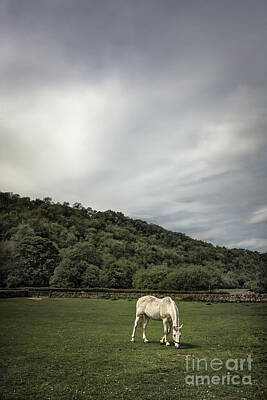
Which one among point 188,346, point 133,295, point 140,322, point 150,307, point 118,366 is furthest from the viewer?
point 133,295

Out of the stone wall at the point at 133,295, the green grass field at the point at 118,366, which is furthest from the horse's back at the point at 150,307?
the stone wall at the point at 133,295

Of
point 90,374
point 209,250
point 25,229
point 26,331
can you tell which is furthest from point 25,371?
point 209,250

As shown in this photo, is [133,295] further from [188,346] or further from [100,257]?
[188,346]

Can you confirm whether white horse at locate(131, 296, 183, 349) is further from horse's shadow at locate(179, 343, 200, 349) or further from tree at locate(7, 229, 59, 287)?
tree at locate(7, 229, 59, 287)

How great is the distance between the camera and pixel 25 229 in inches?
2154

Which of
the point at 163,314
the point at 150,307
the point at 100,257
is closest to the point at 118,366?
the point at 163,314

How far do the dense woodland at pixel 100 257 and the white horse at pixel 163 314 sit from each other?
23.1 meters

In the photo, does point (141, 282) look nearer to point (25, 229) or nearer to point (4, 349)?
point (25, 229)

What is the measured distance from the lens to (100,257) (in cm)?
5981

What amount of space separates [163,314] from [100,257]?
2008 inches

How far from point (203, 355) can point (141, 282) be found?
42042 millimetres

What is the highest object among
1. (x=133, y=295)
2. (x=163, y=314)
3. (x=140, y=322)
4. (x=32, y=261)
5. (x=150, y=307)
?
(x=32, y=261)

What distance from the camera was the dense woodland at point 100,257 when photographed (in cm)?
4638

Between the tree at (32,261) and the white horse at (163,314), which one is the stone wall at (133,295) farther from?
the white horse at (163,314)
